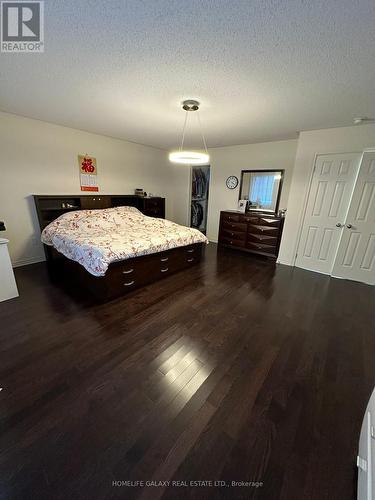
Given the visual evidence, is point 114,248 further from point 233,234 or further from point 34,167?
point 233,234

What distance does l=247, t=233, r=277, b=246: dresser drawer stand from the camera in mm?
4133

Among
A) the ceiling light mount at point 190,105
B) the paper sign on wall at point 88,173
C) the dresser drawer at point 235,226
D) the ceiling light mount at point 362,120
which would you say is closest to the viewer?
the ceiling light mount at point 190,105

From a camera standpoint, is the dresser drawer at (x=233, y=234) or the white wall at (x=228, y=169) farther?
the dresser drawer at (x=233, y=234)

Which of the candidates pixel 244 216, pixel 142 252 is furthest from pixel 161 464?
pixel 244 216

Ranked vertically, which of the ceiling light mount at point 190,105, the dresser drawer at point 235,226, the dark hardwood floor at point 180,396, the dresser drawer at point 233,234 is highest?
the ceiling light mount at point 190,105

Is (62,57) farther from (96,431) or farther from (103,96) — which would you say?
(96,431)

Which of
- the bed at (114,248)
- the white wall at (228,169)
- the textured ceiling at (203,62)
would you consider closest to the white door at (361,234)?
the textured ceiling at (203,62)

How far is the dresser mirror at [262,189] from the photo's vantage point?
14.0ft

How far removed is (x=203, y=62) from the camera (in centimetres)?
164

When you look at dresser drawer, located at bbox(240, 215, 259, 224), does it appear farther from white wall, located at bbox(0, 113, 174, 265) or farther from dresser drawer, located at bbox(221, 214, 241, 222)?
white wall, located at bbox(0, 113, 174, 265)

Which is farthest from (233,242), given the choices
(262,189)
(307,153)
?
(307,153)

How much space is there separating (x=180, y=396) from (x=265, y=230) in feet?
11.7

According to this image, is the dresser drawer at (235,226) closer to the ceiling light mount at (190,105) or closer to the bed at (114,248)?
the bed at (114,248)

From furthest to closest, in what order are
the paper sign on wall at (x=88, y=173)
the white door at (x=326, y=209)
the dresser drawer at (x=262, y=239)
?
1. the dresser drawer at (x=262, y=239)
2. the paper sign on wall at (x=88, y=173)
3. the white door at (x=326, y=209)
